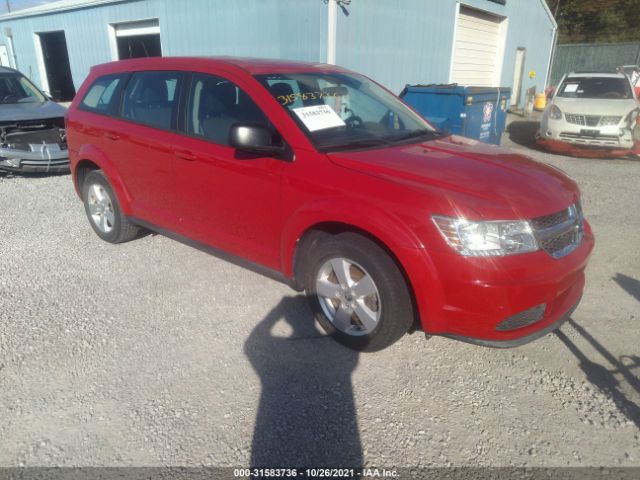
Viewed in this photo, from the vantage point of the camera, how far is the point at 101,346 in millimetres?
3219

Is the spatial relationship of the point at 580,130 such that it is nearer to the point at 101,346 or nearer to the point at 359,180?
the point at 359,180

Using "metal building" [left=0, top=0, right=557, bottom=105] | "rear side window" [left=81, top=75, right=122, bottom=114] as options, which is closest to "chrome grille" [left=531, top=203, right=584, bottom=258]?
"rear side window" [left=81, top=75, right=122, bottom=114]

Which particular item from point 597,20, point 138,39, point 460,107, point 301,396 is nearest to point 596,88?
point 460,107

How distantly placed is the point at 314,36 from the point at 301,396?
7.79m

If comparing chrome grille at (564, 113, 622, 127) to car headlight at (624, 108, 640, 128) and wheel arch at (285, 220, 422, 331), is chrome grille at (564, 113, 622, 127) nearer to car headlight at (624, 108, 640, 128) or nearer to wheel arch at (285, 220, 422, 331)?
car headlight at (624, 108, 640, 128)

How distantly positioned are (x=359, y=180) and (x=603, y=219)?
4.27 meters

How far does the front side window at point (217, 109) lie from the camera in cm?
346

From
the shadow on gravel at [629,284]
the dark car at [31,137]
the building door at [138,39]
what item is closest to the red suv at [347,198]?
the shadow on gravel at [629,284]

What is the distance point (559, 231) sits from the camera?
9.16 feet

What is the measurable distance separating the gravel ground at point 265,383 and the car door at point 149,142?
0.60m

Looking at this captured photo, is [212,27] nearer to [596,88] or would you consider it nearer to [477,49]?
[477,49]

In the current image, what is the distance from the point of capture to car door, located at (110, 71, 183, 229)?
393 centimetres

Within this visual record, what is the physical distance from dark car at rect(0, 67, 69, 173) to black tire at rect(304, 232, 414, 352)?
19.6ft

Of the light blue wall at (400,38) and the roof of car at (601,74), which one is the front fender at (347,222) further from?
the roof of car at (601,74)
